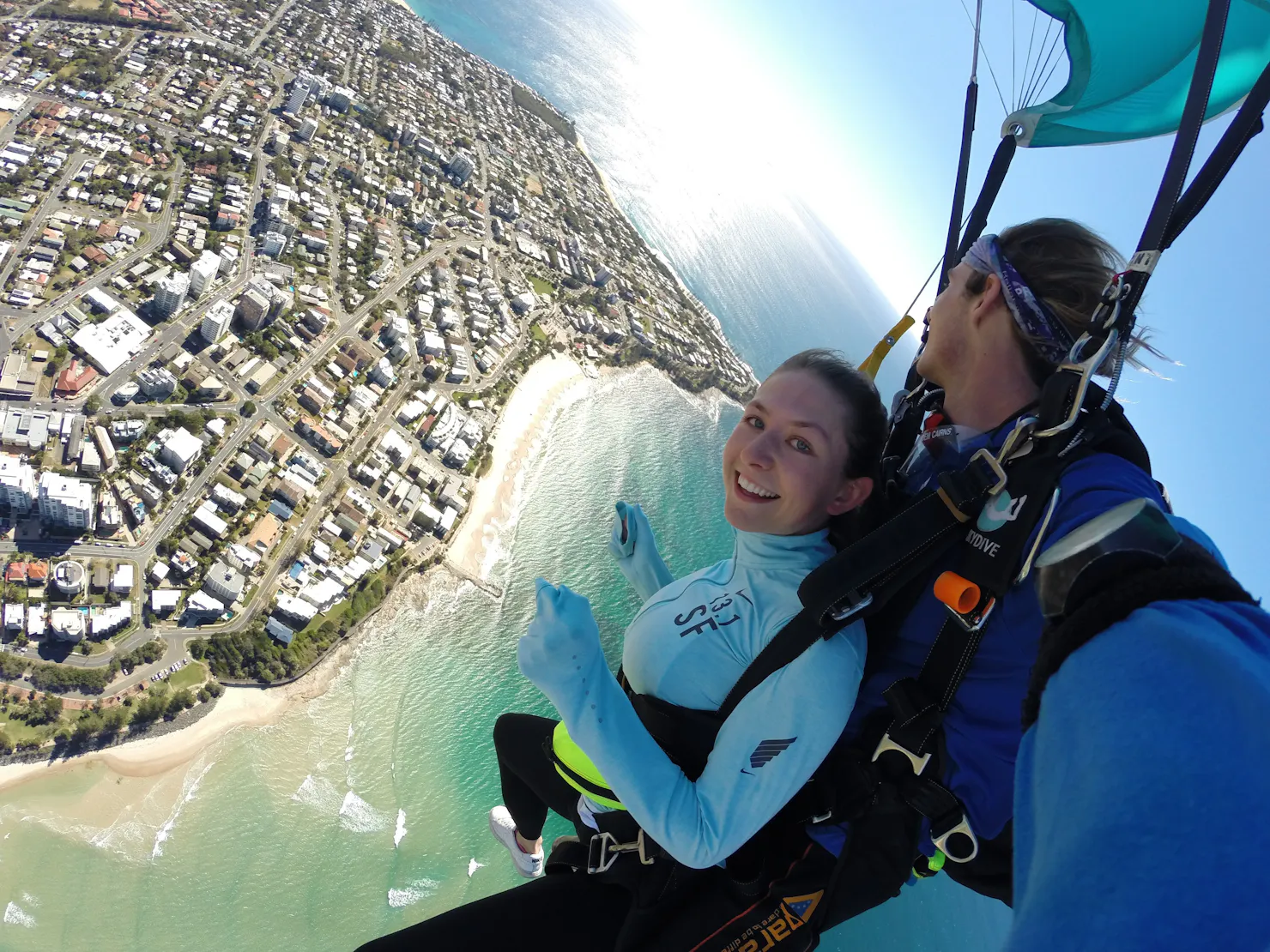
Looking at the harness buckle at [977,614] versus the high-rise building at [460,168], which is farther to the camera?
the high-rise building at [460,168]

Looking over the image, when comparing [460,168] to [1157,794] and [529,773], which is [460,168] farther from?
[1157,794]

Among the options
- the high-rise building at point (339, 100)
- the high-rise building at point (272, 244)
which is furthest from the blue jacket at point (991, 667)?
the high-rise building at point (339, 100)

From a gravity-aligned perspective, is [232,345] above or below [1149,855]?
below

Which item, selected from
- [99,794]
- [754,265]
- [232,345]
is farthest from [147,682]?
[754,265]

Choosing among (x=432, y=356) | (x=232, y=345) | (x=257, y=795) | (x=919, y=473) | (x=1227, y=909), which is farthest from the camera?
(x=432, y=356)

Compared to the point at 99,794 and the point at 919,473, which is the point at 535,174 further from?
the point at 919,473

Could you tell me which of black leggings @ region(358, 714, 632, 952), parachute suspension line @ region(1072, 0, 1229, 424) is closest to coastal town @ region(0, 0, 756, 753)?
black leggings @ region(358, 714, 632, 952)

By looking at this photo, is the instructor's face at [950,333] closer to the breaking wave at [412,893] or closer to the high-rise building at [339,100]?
the breaking wave at [412,893]
